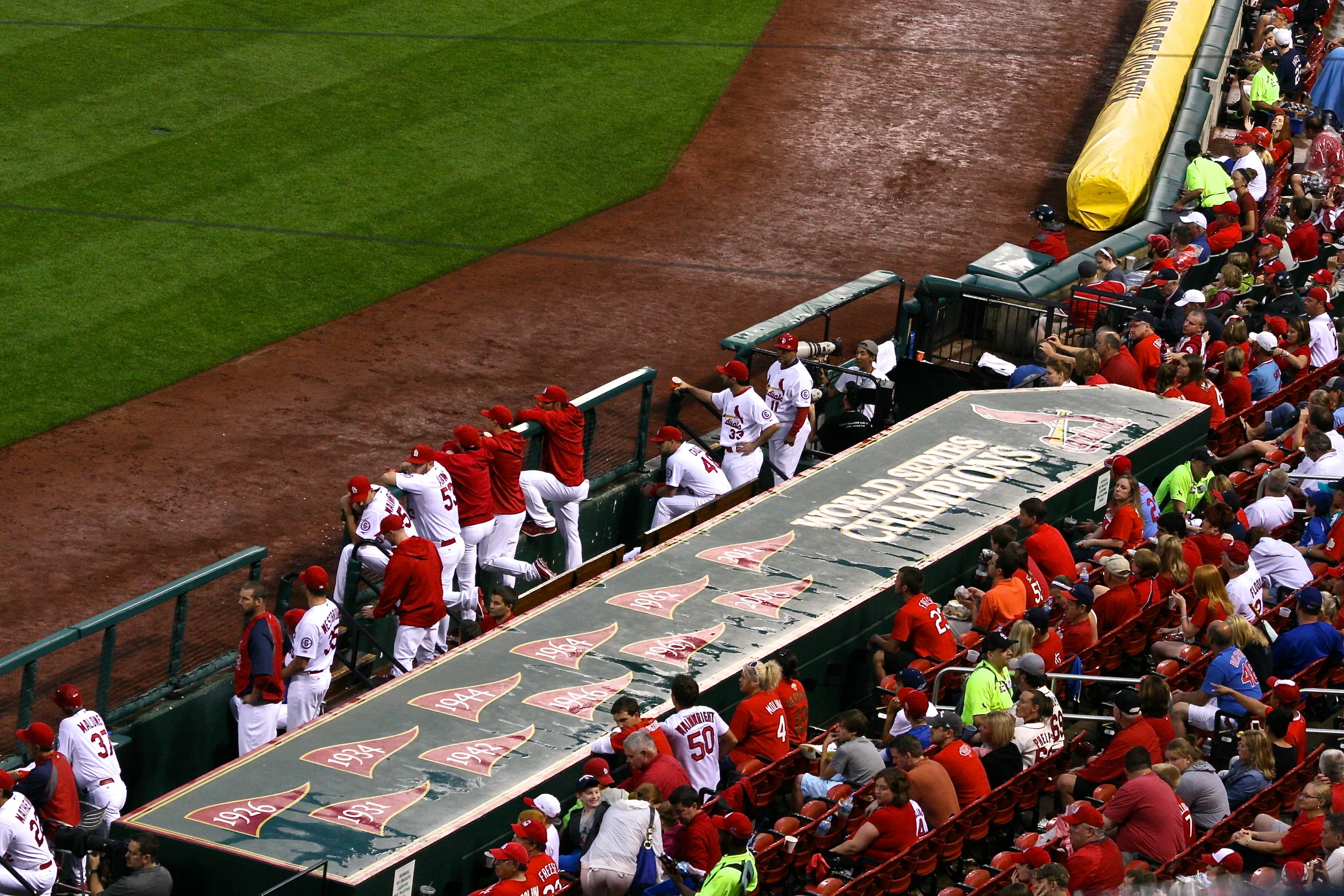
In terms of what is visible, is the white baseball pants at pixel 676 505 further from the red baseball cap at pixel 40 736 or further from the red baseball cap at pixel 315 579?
the red baseball cap at pixel 40 736

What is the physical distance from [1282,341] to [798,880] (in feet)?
23.8

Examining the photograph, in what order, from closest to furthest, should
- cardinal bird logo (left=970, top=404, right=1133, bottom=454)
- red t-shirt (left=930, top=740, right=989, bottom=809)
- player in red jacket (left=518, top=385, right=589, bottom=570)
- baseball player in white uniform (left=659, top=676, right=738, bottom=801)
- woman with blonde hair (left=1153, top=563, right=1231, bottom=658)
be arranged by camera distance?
1. red t-shirt (left=930, top=740, right=989, bottom=809)
2. baseball player in white uniform (left=659, top=676, right=738, bottom=801)
3. woman with blonde hair (left=1153, top=563, right=1231, bottom=658)
4. player in red jacket (left=518, top=385, right=589, bottom=570)
5. cardinal bird logo (left=970, top=404, right=1133, bottom=454)

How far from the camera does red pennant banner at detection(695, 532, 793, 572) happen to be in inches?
448

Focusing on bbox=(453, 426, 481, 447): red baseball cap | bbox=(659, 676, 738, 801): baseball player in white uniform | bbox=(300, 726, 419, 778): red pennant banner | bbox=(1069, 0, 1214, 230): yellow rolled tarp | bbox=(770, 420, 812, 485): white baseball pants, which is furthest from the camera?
bbox=(1069, 0, 1214, 230): yellow rolled tarp

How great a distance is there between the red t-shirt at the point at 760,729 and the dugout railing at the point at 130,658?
112 inches

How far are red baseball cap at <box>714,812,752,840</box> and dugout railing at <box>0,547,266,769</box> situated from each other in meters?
3.15

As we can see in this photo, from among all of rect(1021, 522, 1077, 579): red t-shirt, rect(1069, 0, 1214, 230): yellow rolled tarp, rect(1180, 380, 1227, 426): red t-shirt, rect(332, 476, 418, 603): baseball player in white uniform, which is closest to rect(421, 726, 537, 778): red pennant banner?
rect(332, 476, 418, 603): baseball player in white uniform

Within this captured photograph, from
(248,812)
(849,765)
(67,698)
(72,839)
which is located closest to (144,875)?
(248,812)

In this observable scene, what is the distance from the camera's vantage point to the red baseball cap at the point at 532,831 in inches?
324

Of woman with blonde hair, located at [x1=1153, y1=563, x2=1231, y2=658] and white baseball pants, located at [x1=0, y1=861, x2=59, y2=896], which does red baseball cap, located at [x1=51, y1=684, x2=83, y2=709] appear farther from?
woman with blonde hair, located at [x1=1153, y1=563, x2=1231, y2=658]

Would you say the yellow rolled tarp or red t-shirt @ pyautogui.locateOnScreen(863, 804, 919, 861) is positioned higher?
the yellow rolled tarp

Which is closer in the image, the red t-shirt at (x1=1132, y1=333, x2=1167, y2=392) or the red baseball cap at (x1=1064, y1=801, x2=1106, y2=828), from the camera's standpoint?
the red baseball cap at (x1=1064, y1=801, x2=1106, y2=828)

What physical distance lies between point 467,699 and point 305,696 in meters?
0.98

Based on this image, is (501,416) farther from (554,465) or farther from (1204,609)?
(1204,609)
